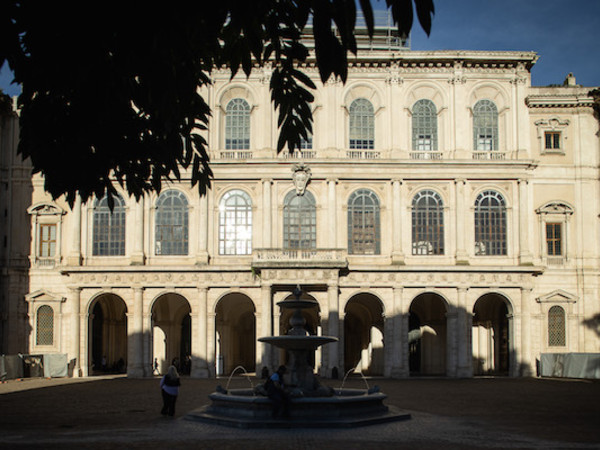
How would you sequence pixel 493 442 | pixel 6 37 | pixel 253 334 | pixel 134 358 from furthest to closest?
pixel 253 334
pixel 134 358
pixel 493 442
pixel 6 37

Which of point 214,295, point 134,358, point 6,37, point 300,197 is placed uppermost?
point 300,197

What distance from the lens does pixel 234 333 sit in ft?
161

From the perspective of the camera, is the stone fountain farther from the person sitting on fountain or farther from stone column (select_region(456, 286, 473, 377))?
stone column (select_region(456, 286, 473, 377))

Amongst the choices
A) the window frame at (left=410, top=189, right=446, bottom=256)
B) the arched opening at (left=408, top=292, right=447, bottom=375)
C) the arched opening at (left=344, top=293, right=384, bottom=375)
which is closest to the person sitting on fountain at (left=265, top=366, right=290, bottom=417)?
the window frame at (left=410, top=189, right=446, bottom=256)

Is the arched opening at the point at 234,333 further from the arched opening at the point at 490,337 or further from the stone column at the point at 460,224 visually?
the arched opening at the point at 490,337

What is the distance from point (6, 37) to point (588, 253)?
134ft

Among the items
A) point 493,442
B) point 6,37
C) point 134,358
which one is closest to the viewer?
point 6,37

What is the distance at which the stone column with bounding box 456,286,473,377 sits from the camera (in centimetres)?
4050

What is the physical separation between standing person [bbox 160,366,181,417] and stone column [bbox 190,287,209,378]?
2069cm

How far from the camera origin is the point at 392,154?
42375 mm

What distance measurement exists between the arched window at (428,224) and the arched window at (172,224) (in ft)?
40.1

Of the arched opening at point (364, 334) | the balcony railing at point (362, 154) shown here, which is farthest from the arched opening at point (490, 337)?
the balcony railing at point (362, 154)

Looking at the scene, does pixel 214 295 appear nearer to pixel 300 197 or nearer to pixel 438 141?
pixel 300 197

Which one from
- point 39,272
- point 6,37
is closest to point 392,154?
point 39,272
